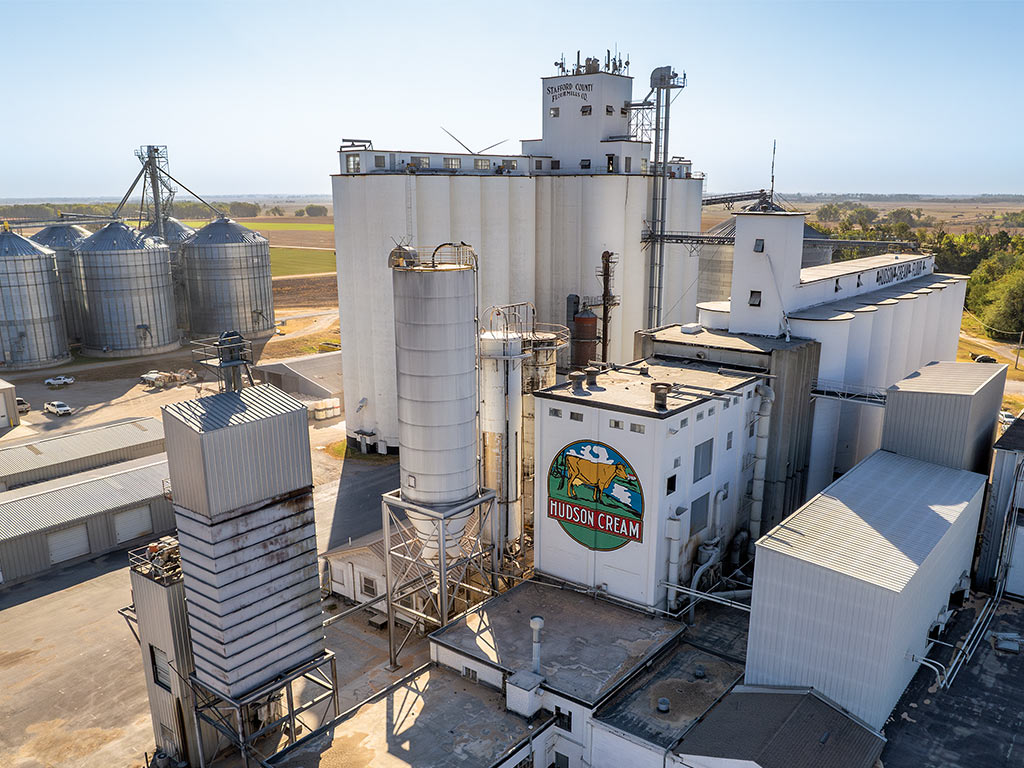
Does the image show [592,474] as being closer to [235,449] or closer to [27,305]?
[235,449]

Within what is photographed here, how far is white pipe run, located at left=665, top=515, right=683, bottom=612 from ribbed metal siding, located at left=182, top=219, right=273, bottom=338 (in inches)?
2447

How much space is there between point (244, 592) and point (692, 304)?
42.8m

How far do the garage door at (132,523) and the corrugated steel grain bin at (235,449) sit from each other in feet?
57.1

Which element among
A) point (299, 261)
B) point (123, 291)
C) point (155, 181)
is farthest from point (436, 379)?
point (299, 261)

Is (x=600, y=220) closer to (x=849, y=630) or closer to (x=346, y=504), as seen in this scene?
(x=346, y=504)

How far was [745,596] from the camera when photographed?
26.7 metres

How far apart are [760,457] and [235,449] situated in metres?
19.4

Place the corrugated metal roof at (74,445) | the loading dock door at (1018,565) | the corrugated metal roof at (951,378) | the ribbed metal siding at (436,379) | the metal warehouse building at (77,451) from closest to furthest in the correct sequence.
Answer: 1. the ribbed metal siding at (436,379)
2. the loading dock door at (1018,565)
3. the corrugated metal roof at (951,378)
4. the metal warehouse building at (77,451)
5. the corrugated metal roof at (74,445)

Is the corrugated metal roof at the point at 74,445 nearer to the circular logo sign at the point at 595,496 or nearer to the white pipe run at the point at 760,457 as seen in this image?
the circular logo sign at the point at 595,496

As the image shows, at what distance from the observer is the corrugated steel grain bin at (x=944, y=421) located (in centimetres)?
2775

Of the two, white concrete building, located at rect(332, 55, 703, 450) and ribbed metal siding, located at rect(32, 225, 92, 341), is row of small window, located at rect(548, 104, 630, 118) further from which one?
ribbed metal siding, located at rect(32, 225, 92, 341)

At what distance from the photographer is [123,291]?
229 feet

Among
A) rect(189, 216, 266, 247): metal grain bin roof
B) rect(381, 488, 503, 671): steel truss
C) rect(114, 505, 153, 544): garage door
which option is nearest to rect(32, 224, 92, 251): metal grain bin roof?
rect(189, 216, 266, 247): metal grain bin roof

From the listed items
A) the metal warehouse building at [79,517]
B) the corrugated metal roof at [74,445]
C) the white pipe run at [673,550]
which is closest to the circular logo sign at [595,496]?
the white pipe run at [673,550]
